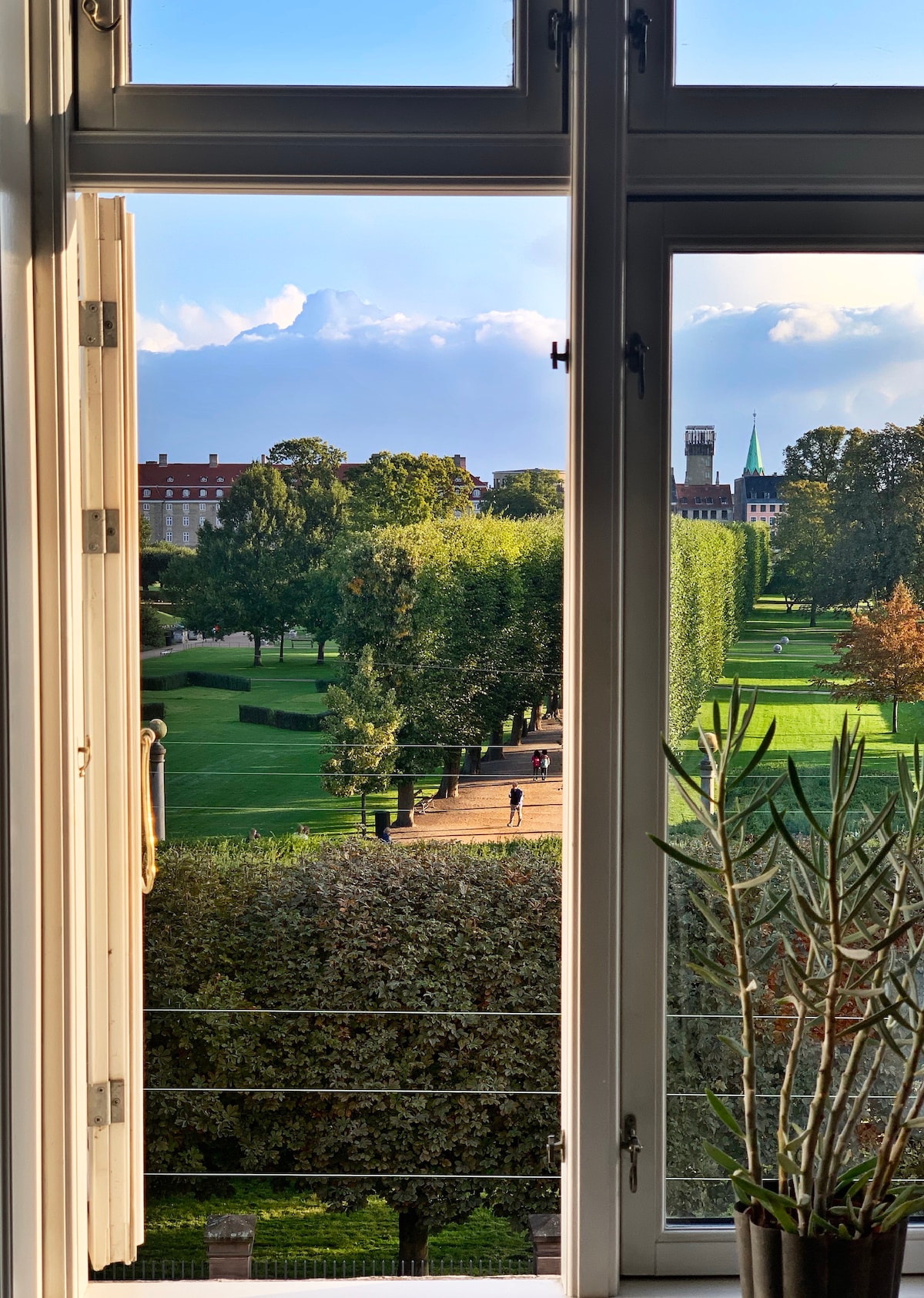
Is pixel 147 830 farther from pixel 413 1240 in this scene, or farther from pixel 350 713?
pixel 413 1240

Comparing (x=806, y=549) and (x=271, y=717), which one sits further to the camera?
(x=271, y=717)

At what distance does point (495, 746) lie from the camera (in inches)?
91.7

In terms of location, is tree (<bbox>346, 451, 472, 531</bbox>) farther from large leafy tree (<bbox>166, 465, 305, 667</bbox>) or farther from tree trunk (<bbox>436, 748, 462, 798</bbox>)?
tree trunk (<bbox>436, 748, 462, 798</bbox>)

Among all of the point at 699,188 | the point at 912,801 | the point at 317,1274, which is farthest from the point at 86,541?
the point at 317,1274

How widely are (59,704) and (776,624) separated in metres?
1.04

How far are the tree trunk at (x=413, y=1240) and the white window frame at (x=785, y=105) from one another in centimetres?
252

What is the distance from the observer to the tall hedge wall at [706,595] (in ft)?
4.97

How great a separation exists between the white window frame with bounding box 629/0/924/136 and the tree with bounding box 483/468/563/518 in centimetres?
87

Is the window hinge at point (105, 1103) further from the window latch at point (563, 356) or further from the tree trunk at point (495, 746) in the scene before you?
the window latch at point (563, 356)

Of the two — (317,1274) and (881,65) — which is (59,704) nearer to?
(881,65)

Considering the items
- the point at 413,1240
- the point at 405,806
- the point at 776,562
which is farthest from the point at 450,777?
the point at 413,1240

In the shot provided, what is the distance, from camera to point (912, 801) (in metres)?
1.27

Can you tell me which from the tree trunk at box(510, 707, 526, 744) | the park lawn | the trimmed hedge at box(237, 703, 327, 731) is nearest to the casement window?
the trimmed hedge at box(237, 703, 327, 731)

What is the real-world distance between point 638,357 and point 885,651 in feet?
1.87
